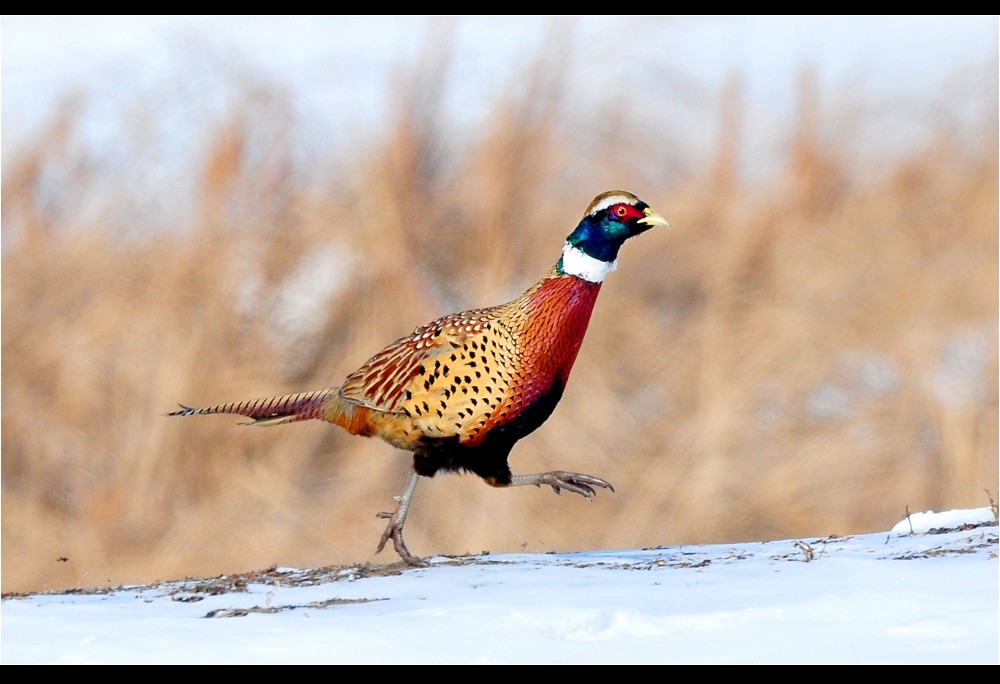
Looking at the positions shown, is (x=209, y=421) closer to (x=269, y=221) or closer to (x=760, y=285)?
(x=269, y=221)

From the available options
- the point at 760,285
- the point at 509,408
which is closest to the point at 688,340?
the point at 760,285

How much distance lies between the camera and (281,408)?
4730 millimetres

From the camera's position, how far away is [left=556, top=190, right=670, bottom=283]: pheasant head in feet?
14.9

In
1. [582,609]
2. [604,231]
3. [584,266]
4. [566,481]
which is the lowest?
[582,609]

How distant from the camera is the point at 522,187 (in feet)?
26.0

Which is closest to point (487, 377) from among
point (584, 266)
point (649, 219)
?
point (584, 266)

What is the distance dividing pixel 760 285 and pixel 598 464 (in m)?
1.54

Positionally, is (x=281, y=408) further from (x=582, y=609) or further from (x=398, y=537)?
(x=582, y=609)

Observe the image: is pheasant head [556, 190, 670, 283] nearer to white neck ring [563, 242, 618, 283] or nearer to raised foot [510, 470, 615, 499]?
white neck ring [563, 242, 618, 283]

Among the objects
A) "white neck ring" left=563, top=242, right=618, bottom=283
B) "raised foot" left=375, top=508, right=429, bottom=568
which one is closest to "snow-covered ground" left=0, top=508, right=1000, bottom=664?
"raised foot" left=375, top=508, right=429, bottom=568

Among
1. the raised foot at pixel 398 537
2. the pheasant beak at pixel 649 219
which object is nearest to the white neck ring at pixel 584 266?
the pheasant beak at pixel 649 219

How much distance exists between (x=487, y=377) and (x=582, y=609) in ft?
3.37

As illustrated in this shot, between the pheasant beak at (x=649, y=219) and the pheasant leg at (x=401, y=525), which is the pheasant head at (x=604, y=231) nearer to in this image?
the pheasant beak at (x=649, y=219)

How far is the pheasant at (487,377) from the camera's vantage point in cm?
434
